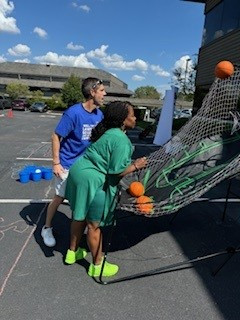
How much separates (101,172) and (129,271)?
104 centimetres

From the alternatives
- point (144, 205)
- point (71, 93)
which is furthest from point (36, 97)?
point (144, 205)

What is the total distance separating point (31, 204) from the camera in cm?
471

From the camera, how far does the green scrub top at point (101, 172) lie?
2676 mm

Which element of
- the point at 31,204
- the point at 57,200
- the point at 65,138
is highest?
the point at 65,138

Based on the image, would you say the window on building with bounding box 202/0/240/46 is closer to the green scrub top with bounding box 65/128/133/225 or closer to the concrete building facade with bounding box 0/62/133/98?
the green scrub top with bounding box 65/128/133/225

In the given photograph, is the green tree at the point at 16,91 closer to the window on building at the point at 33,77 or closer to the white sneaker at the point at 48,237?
the window on building at the point at 33,77

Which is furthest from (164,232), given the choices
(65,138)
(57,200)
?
(65,138)

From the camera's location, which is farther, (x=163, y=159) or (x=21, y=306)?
(x=163, y=159)

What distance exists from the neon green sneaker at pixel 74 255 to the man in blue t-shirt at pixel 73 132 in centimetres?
36

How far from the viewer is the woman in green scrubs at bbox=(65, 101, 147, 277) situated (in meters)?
2.69

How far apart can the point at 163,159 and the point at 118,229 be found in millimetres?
1041

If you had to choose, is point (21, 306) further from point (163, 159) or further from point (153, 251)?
point (163, 159)

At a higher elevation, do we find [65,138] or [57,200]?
[65,138]

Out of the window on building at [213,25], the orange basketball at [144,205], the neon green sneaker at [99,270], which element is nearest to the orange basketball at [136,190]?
the orange basketball at [144,205]
